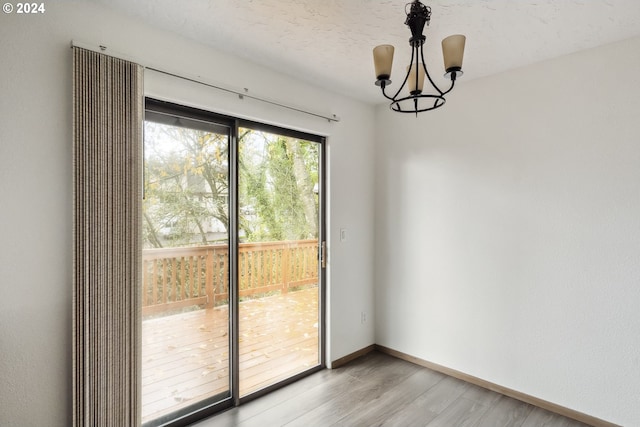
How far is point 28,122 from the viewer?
5.62 ft

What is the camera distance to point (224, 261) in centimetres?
254

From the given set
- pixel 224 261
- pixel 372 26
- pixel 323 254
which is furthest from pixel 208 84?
pixel 323 254

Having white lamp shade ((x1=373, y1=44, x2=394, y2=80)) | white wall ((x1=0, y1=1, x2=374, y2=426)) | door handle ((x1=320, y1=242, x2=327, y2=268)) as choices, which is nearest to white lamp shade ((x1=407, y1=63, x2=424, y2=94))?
white lamp shade ((x1=373, y1=44, x2=394, y2=80))

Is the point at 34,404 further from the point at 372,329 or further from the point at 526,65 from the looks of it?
the point at 526,65

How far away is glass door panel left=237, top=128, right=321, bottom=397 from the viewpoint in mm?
2695

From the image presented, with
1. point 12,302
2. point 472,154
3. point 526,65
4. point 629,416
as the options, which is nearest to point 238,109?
point 12,302

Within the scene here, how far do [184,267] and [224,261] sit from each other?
0.96ft

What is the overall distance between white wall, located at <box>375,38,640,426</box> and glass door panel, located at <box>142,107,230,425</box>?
5.84 ft

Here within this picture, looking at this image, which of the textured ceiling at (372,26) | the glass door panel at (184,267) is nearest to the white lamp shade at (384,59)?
the textured ceiling at (372,26)

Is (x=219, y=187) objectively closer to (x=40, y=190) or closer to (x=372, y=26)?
(x=40, y=190)

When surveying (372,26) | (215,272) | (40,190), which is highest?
(372,26)

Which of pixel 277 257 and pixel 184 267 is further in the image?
pixel 277 257

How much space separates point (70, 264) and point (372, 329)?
2.80 meters

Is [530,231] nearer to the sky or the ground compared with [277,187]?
nearer to the ground
